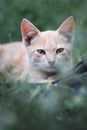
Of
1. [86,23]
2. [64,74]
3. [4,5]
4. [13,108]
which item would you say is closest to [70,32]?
[4,5]

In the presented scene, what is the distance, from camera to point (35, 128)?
1.98 metres

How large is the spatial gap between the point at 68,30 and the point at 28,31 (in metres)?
0.43

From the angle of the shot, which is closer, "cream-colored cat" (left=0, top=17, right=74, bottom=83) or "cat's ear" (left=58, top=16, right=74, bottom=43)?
"cream-colored cat" (left=0, top=17, right=74, bottom=83)

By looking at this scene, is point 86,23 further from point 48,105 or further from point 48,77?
point 48,105

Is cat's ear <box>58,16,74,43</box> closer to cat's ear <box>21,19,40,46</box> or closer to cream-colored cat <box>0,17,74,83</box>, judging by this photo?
cream-colored cat <box>0,17,74,83</box>

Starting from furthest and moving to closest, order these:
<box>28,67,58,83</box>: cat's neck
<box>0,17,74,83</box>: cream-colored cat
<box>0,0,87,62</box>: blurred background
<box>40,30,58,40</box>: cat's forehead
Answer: <box>0,0,87,62</box>: blurred background < <box>40,30,58,40</box>: cat's forehead < <box>28,67,58,83</box>: cat's neck < <box>0,17,74,83</box>: cream-colored cat

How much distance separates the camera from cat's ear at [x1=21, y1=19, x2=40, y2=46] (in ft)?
16.5

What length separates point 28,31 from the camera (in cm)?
509

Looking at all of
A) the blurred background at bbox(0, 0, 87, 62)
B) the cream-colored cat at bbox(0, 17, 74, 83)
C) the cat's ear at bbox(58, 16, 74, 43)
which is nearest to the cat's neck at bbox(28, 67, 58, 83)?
the cream-colored cat at bbox(0, 17, 74, 83)

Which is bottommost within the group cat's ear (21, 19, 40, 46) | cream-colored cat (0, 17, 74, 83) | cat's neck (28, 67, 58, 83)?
cat's neck (28, 67, 58, 83)

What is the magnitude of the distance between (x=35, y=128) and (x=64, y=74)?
0.44 m

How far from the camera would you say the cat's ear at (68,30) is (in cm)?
498

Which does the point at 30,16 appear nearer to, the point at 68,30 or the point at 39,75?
the point at 68,30

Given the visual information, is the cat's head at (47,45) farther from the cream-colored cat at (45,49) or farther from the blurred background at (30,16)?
the blurred background at (30,16)
